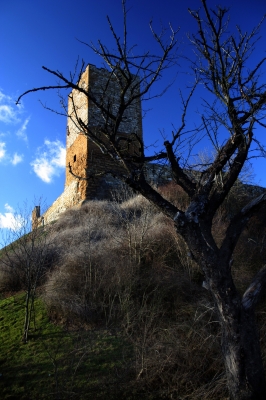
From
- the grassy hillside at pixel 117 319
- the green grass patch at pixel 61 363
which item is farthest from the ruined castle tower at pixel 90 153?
the green grass patch at pixel 61 363

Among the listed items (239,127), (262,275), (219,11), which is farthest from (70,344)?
(219,11)

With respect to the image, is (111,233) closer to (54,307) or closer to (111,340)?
(54,307)

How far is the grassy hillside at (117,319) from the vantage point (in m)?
4.29

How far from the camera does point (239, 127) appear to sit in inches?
154

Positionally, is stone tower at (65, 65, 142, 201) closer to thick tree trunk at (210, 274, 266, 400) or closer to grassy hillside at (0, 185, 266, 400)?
grassy hillside at (0, 185, 266, 400)

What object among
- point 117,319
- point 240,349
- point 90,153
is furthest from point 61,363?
point 90,153

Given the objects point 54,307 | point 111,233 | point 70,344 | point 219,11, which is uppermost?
point 219,11

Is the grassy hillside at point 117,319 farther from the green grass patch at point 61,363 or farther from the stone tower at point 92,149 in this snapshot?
the stone tower at point 92,149

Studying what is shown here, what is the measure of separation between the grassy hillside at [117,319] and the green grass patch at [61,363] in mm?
17

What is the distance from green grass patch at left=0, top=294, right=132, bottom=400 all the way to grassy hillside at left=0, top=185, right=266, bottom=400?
0.7 inches

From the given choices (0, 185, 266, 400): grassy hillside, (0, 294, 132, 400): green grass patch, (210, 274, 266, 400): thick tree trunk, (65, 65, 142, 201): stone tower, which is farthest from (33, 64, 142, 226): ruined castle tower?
(210, 274, 266, 400): thick tree trunk

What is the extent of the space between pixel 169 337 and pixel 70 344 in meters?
1.87

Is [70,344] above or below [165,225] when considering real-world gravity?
below

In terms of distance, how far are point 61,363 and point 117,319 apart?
159 centimetres
